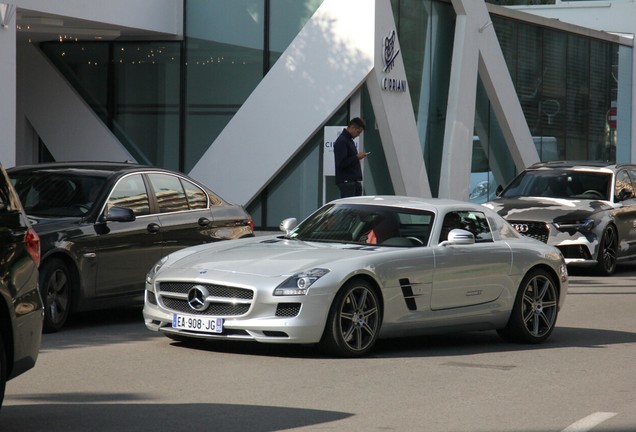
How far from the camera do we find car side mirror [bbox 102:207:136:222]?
1216 centimetres

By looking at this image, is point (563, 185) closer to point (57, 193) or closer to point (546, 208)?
point (546, 208)

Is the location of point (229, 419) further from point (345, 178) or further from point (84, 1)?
point (84, 1)

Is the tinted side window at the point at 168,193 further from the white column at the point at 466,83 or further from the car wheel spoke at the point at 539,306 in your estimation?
the white column at the point at 466,83

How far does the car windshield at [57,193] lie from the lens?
12.5 meters

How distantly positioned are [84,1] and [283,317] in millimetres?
15936

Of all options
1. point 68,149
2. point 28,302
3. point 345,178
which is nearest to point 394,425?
point 28,302

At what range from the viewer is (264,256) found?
10.6m

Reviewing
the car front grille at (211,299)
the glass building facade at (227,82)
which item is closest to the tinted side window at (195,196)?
the car front grille at (211,299)

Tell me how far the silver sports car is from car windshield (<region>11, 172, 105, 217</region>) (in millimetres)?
1900

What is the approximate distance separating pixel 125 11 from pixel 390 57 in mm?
5604

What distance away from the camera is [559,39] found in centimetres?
3841

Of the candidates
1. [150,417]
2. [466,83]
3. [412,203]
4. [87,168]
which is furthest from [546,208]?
[150,417]

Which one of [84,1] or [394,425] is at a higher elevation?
[84,1]

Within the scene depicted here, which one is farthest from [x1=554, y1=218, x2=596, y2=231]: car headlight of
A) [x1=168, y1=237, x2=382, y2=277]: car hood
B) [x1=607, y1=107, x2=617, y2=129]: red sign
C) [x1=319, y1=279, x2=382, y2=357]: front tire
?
[x1=607, y1=107, x2=617, y2=129]: red sign
